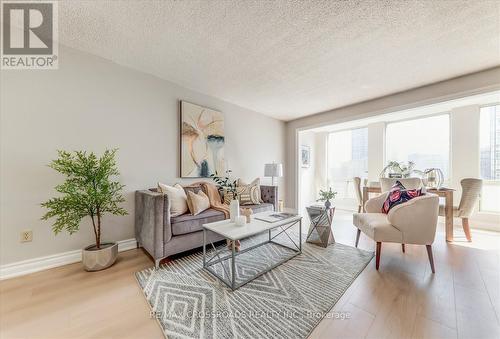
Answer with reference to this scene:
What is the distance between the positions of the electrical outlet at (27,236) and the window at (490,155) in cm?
649

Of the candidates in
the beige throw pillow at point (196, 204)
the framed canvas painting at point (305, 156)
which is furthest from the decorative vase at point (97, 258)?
the framed canvas painting at point (305, 156)

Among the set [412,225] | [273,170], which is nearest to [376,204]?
[412,225]

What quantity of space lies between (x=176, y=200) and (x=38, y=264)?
140 centimetres

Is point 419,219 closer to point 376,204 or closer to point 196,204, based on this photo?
point 376,204

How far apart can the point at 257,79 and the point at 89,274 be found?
3027 millimetres

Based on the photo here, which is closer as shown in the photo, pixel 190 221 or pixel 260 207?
pixel 190 221

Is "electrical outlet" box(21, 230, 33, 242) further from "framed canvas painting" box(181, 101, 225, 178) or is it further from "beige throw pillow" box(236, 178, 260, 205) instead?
"beige throw pillow" box(236, 178, 260, 205)

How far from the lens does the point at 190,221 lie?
2.12 m

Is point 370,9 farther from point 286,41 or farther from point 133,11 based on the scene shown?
point 133,11

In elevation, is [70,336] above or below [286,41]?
below

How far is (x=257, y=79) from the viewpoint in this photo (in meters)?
2.72

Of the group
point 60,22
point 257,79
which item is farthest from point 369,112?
point 60,22

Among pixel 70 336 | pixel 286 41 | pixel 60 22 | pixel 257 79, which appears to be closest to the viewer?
pixel 70 336

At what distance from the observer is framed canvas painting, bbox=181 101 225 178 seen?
288 centimetres
